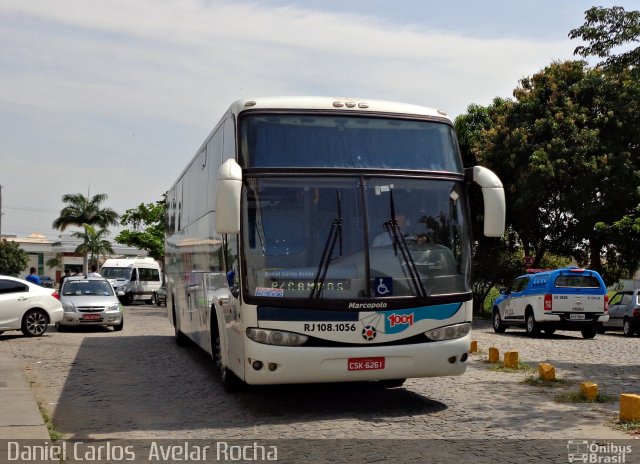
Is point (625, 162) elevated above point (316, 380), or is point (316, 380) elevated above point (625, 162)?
point (625, 162)

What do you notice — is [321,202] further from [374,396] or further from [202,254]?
[202,254]

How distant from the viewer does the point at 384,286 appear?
9.16 metres

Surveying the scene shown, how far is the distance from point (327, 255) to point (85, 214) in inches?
2945

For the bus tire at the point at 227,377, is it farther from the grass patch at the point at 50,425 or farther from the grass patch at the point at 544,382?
the grass patch at the point at 544,382

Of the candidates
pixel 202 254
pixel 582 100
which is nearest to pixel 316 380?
pixel 202 254

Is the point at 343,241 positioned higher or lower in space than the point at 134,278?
higher

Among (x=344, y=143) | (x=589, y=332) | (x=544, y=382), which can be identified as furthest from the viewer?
(x=589, y=332)

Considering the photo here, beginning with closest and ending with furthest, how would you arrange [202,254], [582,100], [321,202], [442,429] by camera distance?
[442,429] → [321,202] → [202,254] → [582,100]

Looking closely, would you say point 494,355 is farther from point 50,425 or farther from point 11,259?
point 11,259

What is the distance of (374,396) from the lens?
10828 mm

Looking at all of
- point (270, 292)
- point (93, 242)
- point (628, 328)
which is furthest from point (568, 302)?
point (93, 242)

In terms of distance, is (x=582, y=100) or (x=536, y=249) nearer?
(x=582, y=100)

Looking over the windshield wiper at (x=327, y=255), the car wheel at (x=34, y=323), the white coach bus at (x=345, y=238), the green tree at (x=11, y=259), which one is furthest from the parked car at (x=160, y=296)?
the green tree at (x=11, y=259)

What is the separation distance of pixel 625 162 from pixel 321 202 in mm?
22993
